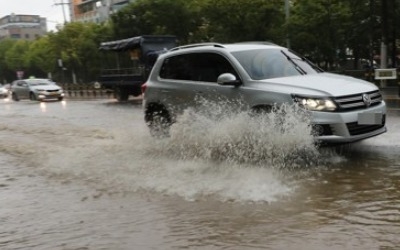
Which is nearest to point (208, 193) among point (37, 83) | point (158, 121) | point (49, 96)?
point (158, 121)

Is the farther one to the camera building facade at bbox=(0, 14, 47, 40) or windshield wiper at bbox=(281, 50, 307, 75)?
building facade at bbox=(0, 14, 47, 40)

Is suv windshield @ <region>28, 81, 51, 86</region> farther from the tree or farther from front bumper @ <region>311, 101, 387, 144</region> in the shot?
the tree

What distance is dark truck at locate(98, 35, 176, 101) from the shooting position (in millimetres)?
23266

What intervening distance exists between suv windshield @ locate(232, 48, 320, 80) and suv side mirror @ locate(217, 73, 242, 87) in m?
0.24

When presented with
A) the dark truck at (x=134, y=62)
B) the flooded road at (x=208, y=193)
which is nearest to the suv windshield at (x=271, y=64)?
the flooded road at (x=208, y=193)

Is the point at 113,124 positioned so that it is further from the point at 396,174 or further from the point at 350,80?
the point at 396,174

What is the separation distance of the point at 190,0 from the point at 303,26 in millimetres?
12215

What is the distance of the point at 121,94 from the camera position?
24.9m

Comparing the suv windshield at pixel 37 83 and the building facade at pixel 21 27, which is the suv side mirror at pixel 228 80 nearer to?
the suv windshield at pixel 37 83

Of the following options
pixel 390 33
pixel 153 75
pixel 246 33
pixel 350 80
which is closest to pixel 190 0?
pixel 246 33

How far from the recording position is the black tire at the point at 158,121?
9227mm

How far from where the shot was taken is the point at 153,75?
9477 millimetres

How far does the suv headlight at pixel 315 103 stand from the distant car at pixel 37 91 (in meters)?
25.4

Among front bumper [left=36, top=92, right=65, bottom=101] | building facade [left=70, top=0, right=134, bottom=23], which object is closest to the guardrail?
front bumper [left=36, top=92, right=65, bottom=101]
